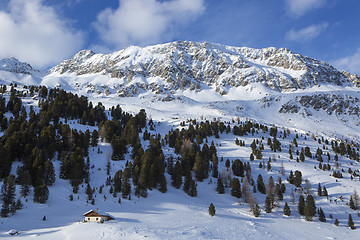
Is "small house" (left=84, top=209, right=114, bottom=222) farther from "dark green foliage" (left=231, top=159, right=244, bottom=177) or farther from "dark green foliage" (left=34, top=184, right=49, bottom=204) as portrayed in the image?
"dark green foliage" (left=231, top=159, right=244, bottom=177)

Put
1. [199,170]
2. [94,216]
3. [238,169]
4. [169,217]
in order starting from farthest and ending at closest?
[238,169], [199,170], [169,217], [94,216]

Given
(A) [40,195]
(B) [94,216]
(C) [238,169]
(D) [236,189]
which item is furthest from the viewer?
(C) [238,169]

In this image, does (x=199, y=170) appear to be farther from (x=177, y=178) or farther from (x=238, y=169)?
(x=238, y=169)

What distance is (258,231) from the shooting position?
45562 mm

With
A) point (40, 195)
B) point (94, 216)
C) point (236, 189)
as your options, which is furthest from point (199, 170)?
point (40, 195)

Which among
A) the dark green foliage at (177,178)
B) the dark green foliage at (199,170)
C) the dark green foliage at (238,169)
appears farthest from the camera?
the dark green foliage at (238,169)

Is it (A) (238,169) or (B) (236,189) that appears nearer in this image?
(B) (236,189)

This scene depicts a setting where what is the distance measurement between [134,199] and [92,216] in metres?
18.4

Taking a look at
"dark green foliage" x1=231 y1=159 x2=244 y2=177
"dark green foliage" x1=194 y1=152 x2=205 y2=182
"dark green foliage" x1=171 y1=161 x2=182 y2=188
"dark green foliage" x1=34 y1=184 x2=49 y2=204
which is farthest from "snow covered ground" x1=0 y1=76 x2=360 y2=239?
"dark green foliage" x1=231 y1=159 x2=244 y2=177

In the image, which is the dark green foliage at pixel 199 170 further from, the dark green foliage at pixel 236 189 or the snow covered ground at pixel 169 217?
the dark green foliage at pixel 236 189

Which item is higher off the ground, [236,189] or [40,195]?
[40,195]

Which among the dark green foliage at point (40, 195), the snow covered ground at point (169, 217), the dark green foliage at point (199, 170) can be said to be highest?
the dark green foliage at point (199, 170)

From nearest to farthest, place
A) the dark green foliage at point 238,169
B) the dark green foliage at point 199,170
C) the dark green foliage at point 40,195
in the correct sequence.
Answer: the dark green foliage at point 40,195
the dark green foliage at point 199,170
the dark green foliage at point 238,169

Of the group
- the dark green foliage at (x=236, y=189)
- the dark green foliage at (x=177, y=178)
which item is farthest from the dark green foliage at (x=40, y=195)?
the dark green foliage at (x=236, y=189)
